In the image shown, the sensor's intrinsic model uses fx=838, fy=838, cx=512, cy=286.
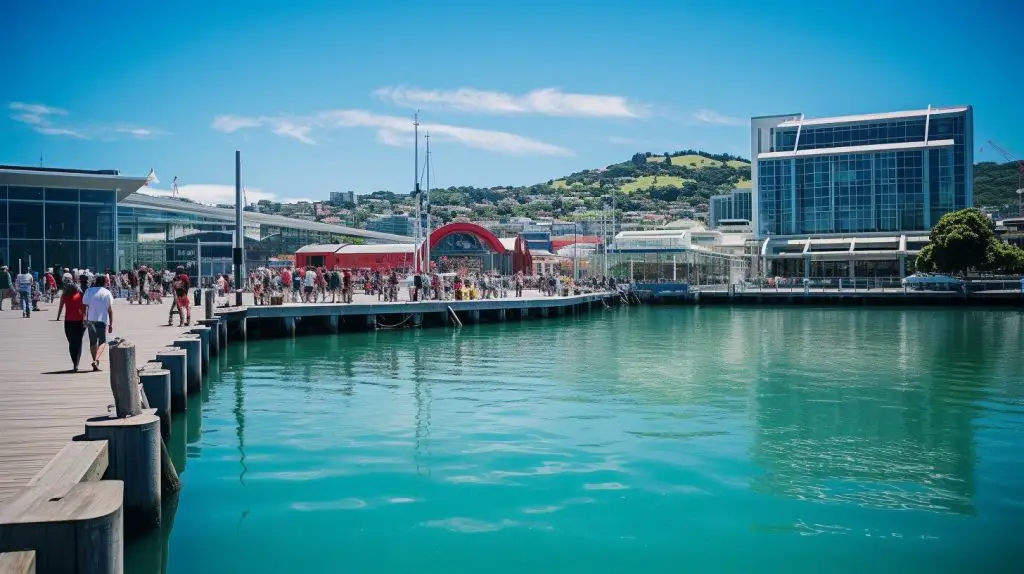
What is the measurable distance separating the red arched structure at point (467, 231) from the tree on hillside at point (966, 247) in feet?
113

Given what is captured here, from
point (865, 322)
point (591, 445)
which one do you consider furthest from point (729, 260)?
point (591, 445)

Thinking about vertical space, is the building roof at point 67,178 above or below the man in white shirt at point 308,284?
above

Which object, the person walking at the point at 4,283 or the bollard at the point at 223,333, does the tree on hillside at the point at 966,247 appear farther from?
the person walking at the point at 4,283

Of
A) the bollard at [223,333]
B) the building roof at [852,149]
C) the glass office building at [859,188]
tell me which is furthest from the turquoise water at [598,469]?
the building roof at [852,149]

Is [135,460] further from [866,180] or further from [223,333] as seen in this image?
[866,180]

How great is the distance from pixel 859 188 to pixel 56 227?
228 ft

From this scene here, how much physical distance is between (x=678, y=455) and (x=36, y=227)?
3742 centimetres

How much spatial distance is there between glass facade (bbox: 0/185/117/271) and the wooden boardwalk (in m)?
18.1

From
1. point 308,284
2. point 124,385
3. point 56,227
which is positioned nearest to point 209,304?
point 308,284

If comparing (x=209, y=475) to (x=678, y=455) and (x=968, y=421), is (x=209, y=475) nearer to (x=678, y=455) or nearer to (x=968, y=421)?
(x=678, y=455)

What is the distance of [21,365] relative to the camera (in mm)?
15922

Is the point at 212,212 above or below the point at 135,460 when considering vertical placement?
above

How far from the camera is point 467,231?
62719 mm

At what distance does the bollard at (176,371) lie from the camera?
15.1 metres
